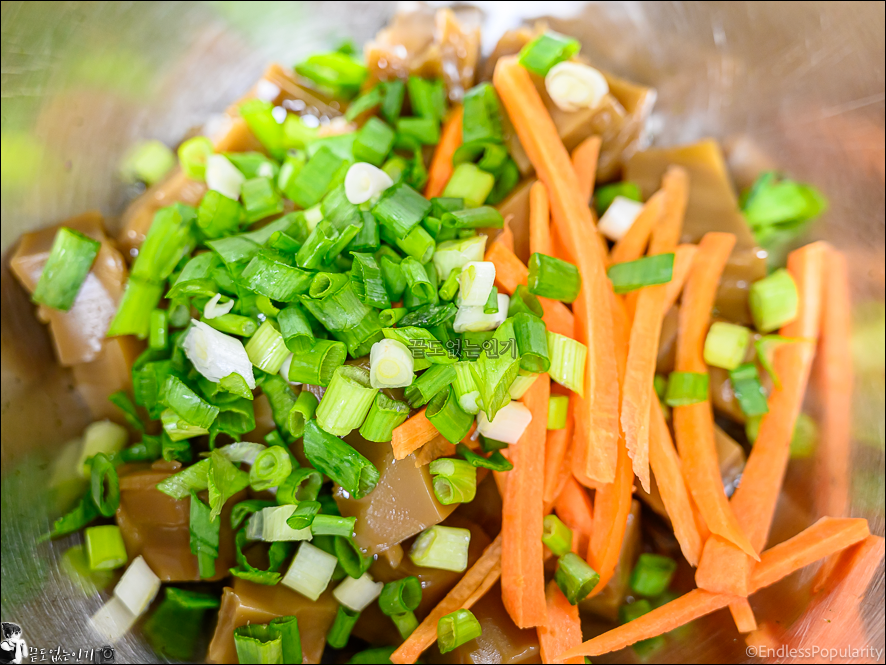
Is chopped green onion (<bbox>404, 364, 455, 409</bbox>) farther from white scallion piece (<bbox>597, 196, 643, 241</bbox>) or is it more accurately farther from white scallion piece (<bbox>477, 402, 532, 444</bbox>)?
white scallion piece (<bbox>597, 196, 643, 241</bbox>)

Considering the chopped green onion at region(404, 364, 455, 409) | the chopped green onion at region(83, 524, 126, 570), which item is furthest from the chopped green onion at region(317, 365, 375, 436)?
the chopped green onion at region(83, 524, 126, 570)

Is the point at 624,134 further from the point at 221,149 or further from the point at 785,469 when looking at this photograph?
the point at 221,149

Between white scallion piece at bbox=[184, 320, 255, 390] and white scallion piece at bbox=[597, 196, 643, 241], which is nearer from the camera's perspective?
white scallion piece at bbox=[184, 320, 255, 390]

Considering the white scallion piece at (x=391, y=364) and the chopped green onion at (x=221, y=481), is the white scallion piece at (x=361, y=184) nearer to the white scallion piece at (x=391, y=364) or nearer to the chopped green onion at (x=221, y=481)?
the white scallion piece at (x=391, y=364)

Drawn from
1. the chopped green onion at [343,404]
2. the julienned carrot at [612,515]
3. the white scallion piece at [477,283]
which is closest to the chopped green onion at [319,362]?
the chopped green onion at [343,404]

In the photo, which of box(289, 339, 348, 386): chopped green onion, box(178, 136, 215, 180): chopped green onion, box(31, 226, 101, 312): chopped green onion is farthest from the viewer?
box(178, 136, 215, 180): chopped green onion

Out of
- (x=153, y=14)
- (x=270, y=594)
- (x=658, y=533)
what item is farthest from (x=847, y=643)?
(x=153, y=14)
